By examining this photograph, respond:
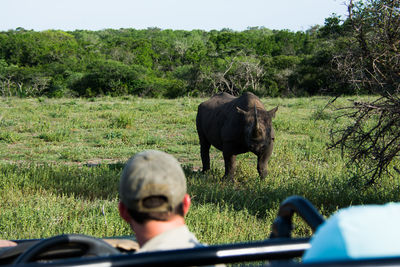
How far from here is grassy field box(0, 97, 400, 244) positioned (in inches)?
208

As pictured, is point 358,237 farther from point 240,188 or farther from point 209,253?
point 240,188

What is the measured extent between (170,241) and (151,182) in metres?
0.24

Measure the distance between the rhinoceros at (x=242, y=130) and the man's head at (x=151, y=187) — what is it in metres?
5.60

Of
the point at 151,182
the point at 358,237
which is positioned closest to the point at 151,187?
the point at 151,182

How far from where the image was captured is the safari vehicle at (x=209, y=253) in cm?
127

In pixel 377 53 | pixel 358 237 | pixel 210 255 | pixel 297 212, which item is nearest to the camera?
pixel 358 237

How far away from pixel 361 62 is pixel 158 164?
5.10 m

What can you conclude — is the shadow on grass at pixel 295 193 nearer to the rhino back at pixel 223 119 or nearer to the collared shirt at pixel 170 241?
the rhino back at pixel 223 119

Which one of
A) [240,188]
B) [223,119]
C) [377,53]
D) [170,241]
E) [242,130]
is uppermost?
[377,53]

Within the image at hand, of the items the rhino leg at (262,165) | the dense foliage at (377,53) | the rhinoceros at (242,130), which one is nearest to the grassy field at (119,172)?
the rhino leg at (262,165)

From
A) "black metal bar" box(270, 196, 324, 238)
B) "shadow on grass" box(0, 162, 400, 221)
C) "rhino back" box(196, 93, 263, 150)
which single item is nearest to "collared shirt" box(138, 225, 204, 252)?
"black metal bar" box(270, 196, 324, 238)

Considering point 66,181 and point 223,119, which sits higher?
point 223,119

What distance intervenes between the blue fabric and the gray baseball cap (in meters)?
0.65

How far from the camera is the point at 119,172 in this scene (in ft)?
27.7
